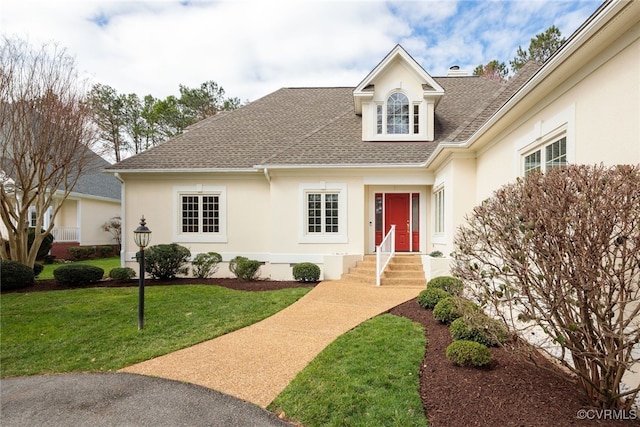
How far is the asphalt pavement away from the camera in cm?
310

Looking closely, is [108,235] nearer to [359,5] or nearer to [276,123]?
[276,123]

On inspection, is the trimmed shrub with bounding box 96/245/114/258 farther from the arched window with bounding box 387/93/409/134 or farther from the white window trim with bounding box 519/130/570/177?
the white window trim with bounding box 519/130/570/177

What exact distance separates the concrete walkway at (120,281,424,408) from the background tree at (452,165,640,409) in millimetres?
2811

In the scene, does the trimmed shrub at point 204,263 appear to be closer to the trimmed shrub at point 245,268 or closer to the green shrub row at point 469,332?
the trimmed shrub at point 245,268

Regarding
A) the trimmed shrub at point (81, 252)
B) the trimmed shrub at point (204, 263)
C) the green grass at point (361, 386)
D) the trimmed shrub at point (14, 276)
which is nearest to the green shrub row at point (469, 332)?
the green grass at point (361, 386)

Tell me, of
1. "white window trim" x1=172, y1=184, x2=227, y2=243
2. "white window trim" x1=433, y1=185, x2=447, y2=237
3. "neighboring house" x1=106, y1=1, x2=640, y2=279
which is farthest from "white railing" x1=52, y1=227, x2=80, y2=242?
"white window trim" x1=433, y1=185, x2=447, y2=237

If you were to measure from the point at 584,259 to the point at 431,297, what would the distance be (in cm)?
396

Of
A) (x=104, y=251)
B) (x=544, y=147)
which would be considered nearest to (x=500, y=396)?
(x=544, y=147)

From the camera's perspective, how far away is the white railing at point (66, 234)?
1798 centimetres

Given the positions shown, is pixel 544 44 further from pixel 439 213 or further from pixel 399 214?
pixel 439 213

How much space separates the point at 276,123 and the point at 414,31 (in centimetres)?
646

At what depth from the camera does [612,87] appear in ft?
11.7

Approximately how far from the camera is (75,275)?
9.28m

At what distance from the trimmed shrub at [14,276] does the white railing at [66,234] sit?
10.9 metres
